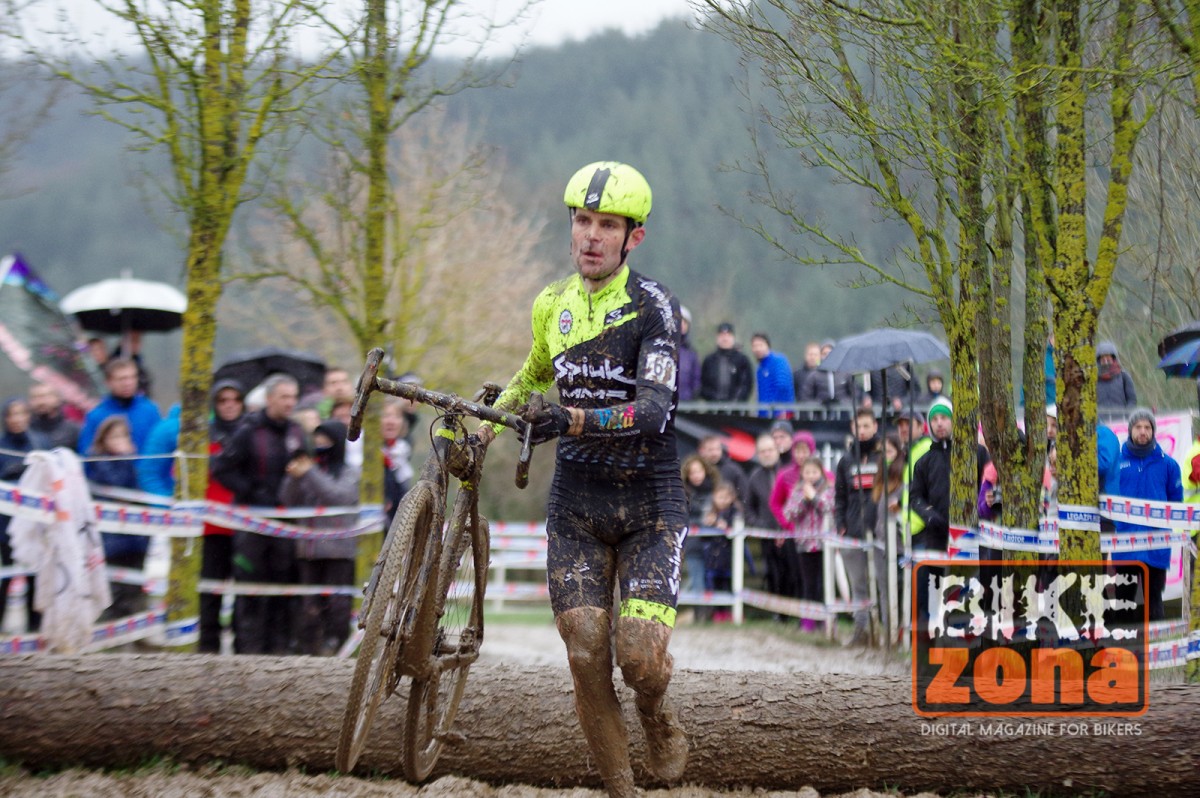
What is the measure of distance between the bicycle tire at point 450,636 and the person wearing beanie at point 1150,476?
5628 millimetres

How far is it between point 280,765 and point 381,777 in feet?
1.85

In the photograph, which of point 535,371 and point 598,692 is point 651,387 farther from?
point 598,692

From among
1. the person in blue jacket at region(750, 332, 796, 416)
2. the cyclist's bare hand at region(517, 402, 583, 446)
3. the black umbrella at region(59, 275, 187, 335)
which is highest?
the black umbrella at region(59, 275, 187, 335)

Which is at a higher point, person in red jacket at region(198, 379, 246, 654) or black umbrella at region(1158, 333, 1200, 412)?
black umbrella at region(1158, 333, 1200, 412)

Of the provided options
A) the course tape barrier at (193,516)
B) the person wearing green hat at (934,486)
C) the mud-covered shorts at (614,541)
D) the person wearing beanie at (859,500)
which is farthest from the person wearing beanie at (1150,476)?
the course tape barrier at (193,516)

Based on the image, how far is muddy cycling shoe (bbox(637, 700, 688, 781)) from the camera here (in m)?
5.71

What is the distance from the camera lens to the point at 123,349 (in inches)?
459

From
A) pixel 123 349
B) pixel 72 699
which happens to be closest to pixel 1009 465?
pixel 72 699

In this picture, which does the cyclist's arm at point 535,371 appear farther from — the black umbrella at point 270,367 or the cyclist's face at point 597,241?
the black umbrella at point 270,367

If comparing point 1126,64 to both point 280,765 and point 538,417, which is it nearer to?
point 538,417

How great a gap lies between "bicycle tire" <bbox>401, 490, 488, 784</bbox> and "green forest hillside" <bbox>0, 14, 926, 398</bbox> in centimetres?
2622

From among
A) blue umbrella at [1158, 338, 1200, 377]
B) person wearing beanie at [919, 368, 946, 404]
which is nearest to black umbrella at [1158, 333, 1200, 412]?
blue umbrella at [1158, 338, 1200, 377]

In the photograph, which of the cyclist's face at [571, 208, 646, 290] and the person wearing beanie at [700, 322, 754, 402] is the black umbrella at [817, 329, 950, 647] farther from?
the cyclist's face at [571, 208, 646, 290]

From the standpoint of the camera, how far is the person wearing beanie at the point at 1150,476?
9250 millimetres
